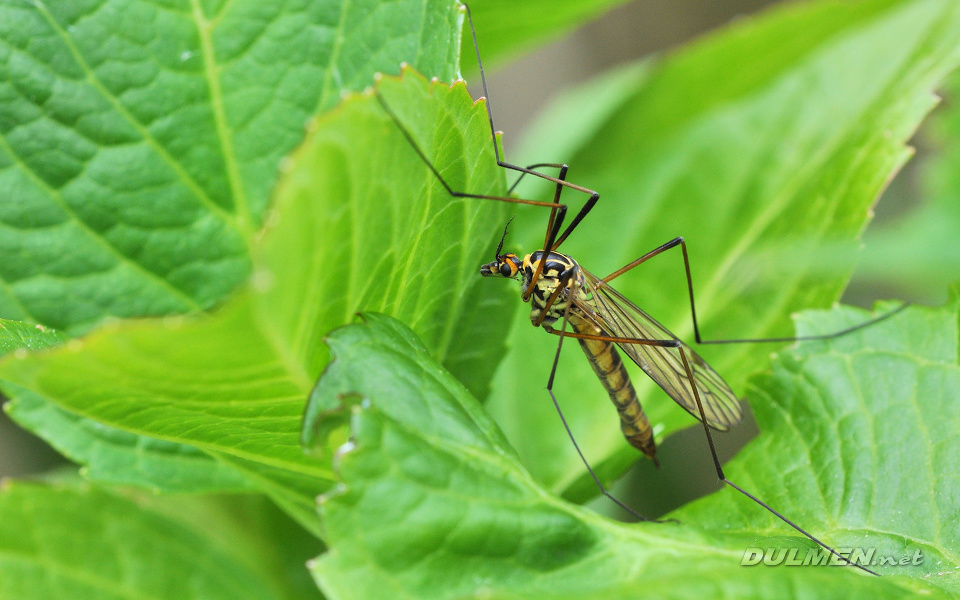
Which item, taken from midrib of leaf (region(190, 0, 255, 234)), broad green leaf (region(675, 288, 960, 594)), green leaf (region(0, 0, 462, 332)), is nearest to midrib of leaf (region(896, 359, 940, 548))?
broad green leaf (region(675, 288, 960, 594))

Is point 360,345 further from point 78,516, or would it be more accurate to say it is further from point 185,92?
point 78,516

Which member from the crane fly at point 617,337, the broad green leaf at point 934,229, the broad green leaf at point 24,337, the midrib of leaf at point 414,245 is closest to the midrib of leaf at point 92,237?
the broad green leaf at point 24,337

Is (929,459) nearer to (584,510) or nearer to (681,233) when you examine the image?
(584,510)

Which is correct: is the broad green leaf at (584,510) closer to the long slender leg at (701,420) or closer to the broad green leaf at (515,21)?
the long slender leg at (701,420)

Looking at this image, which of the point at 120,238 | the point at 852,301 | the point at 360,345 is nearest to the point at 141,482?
the point at 120,238

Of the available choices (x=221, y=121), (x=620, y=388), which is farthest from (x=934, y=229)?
(x=221, y=121)

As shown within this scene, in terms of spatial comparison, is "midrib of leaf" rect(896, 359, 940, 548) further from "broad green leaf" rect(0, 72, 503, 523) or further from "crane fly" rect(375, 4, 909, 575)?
"broad green leaf" rect(0, 72, 503, 523)
